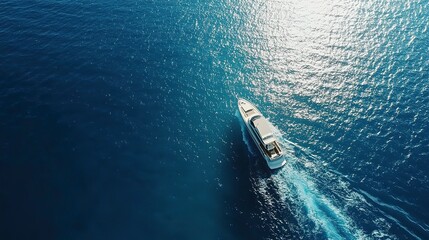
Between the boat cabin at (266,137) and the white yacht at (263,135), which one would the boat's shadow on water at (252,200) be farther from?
the boat cabin at (266,137)

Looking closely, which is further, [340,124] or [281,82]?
[281,82]

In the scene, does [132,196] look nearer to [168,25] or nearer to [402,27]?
[168,25]

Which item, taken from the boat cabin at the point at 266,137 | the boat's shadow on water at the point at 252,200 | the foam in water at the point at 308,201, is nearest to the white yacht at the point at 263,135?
the boat cabin at the point at 266,137

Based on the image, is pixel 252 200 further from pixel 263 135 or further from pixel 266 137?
pixel 263 135

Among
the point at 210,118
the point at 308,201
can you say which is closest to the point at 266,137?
the point at 308,201

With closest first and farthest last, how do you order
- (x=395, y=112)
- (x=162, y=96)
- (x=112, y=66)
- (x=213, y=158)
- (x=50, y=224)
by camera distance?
(x=50, y=224) < (x=213, y=158) < (x=395, y=112) < (x=162, y=96) < (x=112, y=66)

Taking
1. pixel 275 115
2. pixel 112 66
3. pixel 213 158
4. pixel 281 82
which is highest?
pixel 112 66

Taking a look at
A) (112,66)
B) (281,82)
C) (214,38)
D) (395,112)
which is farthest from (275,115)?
(112,66)
